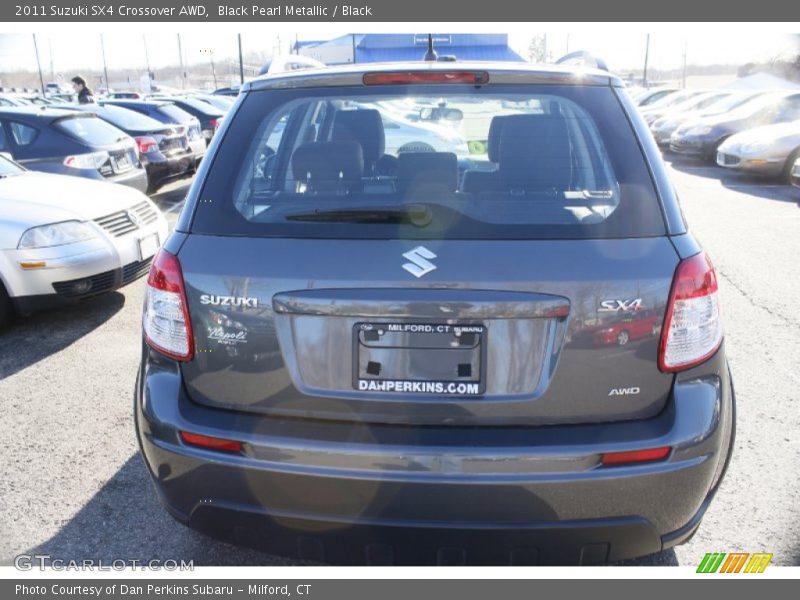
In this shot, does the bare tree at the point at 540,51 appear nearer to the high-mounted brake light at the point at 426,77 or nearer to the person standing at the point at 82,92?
the high-mounted brake light at the point at 426,77

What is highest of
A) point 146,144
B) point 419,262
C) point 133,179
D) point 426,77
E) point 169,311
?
point 426,77

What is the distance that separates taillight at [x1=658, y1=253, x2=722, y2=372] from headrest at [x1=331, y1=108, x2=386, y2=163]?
3.73 ft

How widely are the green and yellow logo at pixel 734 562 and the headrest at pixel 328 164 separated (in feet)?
6.43

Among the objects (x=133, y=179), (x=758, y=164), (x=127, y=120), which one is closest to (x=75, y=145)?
(x=133, y=179)

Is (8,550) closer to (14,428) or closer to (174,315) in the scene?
(14,428)

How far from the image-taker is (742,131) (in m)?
15.3


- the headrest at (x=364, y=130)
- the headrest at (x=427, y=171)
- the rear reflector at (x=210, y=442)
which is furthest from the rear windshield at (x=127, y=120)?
the rear reflector at (x=210, y=442)

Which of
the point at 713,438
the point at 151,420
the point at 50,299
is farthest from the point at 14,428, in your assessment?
the point at 713,438

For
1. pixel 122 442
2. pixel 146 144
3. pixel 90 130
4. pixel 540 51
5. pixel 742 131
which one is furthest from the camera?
pixel 540 51

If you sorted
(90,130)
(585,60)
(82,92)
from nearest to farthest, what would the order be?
(585,60) < (90,130) < (82,92)

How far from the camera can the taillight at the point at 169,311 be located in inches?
83.9

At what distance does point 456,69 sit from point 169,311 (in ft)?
4.05

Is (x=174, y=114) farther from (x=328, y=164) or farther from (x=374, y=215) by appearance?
(x=374, y=215)

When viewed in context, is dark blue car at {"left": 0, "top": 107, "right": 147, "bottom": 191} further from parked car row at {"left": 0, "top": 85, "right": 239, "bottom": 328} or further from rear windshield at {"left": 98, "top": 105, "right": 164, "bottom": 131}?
rear windshield at {"left": 98, "top": 105, "right": 164, "bottom": 131}
